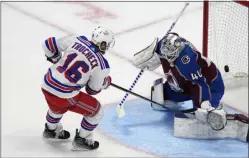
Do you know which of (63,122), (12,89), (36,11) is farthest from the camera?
(36,11)

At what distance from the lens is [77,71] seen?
2949 mm

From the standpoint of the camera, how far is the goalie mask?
10.5ft

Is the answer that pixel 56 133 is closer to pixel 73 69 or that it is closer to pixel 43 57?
pixel 73 69

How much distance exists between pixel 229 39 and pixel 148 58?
924mm

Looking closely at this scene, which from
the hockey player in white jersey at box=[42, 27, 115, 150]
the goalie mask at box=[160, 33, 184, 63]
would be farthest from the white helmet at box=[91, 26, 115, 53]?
the goalie mask at box=[160, 33, 184, 63]

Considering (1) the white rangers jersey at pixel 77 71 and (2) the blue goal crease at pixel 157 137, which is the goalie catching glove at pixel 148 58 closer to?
(2) the blue goal crease at pixel 157 137

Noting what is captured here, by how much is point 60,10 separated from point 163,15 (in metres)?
0.83

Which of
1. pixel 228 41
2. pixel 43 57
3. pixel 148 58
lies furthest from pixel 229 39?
pixel 43 57

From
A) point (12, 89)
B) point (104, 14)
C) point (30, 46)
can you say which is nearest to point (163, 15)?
point (104, 14)

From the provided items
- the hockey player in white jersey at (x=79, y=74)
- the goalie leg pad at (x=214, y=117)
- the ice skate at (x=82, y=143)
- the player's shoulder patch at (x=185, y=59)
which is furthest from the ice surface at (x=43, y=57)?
the player's shoulder patch at (x=185, y=59)

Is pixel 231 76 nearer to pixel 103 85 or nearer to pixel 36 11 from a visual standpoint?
pixel 103 85

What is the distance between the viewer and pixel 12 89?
3.82 metres

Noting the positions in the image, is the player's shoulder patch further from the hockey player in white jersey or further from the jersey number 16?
the jersey number 16

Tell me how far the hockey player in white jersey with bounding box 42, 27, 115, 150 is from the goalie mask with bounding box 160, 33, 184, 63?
318mm
